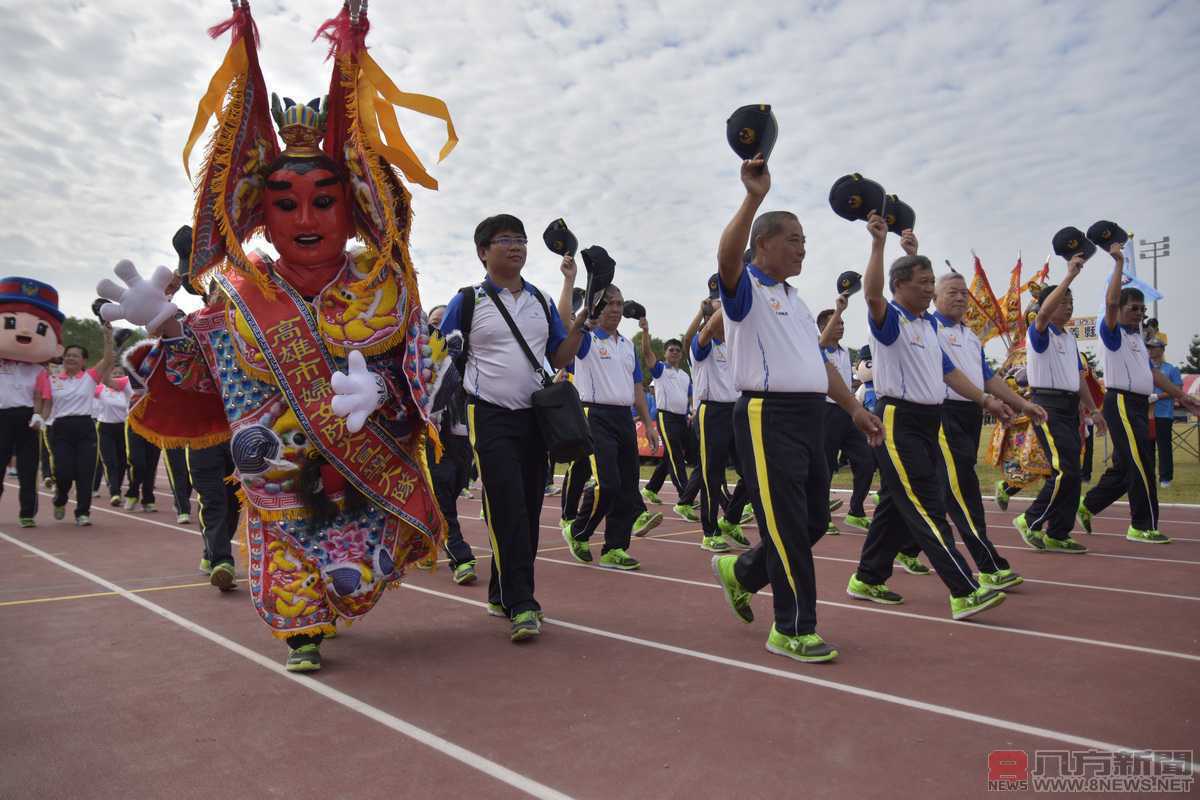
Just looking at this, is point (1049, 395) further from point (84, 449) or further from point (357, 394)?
point (84, 449)

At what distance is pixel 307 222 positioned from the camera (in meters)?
4.12

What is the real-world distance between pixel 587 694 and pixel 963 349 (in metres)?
3.92

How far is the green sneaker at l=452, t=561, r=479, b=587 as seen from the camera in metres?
6.39

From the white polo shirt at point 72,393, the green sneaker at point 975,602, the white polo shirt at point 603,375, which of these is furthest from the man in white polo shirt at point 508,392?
the white polo shirt at point 72,393

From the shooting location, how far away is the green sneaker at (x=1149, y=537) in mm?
7863

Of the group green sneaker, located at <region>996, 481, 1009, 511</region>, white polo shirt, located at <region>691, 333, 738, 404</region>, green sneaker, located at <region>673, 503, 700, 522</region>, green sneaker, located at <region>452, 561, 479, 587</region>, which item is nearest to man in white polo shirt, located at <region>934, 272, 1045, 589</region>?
white polo shirt, located at <region>691, 333, 738, 404</region>

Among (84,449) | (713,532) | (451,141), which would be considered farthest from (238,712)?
(84,449)

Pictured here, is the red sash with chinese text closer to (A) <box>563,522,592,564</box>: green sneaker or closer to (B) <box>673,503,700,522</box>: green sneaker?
(A) <box>563,522,592,564</box>: green sneaker

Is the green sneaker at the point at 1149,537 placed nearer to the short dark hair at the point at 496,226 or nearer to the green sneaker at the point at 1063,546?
the green sneaker at the point at 1063,546

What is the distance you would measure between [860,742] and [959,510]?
9.91 ft

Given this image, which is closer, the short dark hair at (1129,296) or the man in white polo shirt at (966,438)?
the man in white polo shirt at (966,438)

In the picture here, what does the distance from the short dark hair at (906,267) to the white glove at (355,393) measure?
11.6 feet

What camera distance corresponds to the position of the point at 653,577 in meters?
6.54

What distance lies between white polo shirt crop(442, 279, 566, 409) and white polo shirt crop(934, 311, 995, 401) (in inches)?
115
